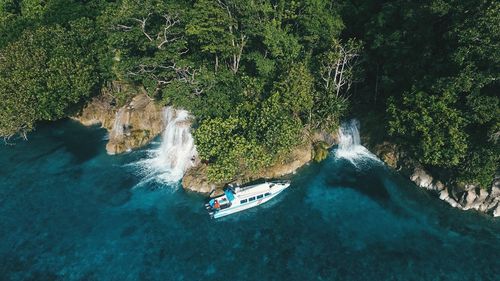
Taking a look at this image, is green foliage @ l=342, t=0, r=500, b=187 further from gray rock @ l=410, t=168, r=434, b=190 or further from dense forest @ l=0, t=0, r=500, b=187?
gray rock @ l=410, t=168, r=434, b=190

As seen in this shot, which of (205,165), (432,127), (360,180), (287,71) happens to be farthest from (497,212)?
(205,165)

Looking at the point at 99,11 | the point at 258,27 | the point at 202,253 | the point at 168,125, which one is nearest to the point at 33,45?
the point at 99,11

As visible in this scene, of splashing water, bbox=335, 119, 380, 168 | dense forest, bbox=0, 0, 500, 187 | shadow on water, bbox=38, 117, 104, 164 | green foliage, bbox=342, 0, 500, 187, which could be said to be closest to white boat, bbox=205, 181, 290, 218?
dense forest, bbox=0, 0, 500, 187

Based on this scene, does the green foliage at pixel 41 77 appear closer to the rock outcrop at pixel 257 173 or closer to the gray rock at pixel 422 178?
the rock outcrop at pixel 257 173

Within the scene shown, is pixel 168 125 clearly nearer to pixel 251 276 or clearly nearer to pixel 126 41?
pixel 126 41

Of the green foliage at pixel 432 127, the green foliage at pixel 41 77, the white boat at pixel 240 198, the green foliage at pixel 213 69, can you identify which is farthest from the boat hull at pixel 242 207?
the green foliage at pixel 41 77

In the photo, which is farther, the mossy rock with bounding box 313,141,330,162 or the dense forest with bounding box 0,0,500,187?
the mossy rock with bounding box 313,141,330,162

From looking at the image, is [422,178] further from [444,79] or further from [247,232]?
[247,232]
